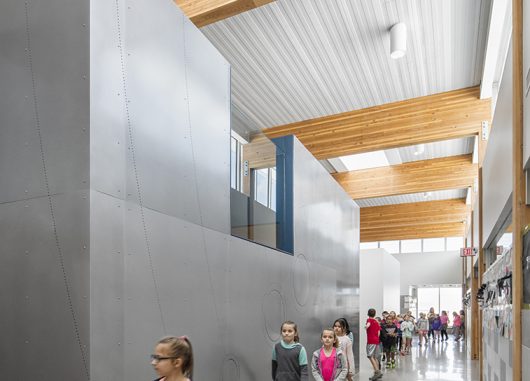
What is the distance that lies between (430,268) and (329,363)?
25.2 metres

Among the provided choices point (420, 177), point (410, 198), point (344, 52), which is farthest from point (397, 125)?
point (410, 198)

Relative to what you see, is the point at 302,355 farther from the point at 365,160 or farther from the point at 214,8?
the point at 365,160

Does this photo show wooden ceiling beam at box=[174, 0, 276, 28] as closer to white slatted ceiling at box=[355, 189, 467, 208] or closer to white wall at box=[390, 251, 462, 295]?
white slatted ceiling at box=[355, 189, 467, 208]

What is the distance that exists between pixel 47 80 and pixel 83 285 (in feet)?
4.92

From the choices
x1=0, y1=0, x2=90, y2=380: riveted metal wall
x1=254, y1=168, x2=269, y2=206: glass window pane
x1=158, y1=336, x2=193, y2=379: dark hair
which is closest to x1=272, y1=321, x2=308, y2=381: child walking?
x1=254, y1=168, x2=269, y2=206: glass window pane

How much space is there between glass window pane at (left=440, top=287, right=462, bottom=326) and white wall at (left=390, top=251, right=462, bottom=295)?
24.1 inches

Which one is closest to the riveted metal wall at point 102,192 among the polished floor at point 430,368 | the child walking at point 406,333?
the polished floor at point 430,368

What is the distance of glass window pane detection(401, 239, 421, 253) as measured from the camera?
1171 inches

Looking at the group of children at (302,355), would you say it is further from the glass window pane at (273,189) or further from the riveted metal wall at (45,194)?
the glass window pane at (273,189)

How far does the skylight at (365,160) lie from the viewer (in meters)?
16.1

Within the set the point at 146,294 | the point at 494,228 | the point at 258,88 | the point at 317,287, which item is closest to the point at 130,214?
the point at 146,294

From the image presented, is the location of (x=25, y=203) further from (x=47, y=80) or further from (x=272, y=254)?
(x=272, y=254)

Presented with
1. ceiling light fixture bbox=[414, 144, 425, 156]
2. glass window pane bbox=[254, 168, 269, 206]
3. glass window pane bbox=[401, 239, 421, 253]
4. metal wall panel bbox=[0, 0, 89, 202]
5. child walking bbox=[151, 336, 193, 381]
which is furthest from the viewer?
glass window pane bbox=[401, 239, 421, 253]

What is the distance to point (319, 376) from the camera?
5.46 m
